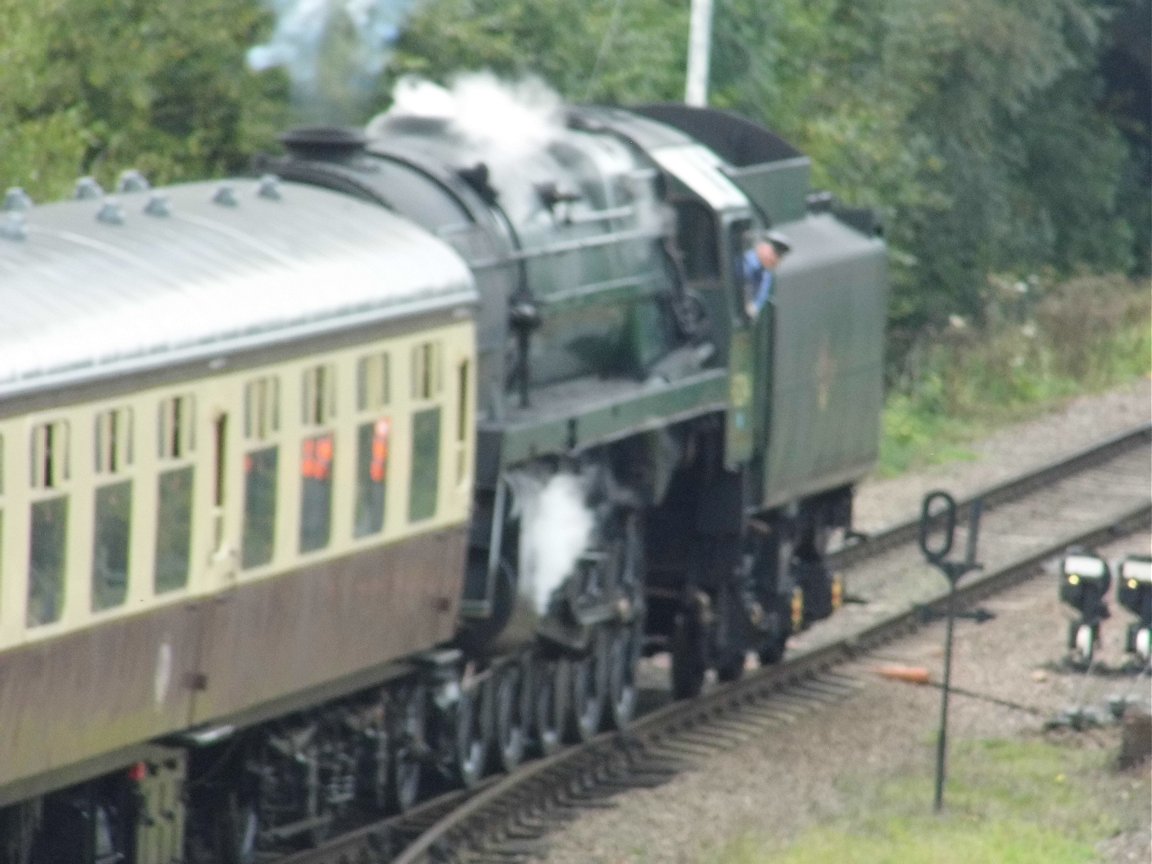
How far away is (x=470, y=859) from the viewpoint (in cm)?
1247

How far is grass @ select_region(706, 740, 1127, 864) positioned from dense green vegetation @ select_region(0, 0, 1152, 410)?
5343 mm

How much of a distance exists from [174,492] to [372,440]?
157 cm

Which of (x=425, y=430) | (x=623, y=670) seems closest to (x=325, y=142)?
(x=425, y=430)

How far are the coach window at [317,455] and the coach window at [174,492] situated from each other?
86 centimetres

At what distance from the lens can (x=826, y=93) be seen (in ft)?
104

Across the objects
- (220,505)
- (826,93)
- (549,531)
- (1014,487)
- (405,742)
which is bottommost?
(1014,487)

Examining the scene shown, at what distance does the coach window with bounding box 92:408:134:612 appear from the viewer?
972 centimetres

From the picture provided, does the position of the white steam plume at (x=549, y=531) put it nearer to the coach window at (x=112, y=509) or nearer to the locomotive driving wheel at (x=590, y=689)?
the locomotive driving wheel at (x=590, y=689)

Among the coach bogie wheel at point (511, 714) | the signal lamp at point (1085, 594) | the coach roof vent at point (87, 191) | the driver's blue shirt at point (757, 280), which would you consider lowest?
the signal lamp at point (1085, 594)

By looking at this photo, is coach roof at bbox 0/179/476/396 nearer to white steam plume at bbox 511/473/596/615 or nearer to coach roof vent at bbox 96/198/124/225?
coach roof vent at bbox 96/198/124/225

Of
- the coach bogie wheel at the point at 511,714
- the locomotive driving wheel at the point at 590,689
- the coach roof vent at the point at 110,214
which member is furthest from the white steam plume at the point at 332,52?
the coach roof vent at the point at 110,214

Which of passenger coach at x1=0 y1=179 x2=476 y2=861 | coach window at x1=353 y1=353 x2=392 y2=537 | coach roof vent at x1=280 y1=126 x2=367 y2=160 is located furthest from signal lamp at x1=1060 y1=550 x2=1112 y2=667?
coach window at x1=353 y1=353 x2=392 y2=537

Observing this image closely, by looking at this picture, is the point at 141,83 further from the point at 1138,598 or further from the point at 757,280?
the point at 1138,598

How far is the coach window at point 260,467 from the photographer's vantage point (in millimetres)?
10648
